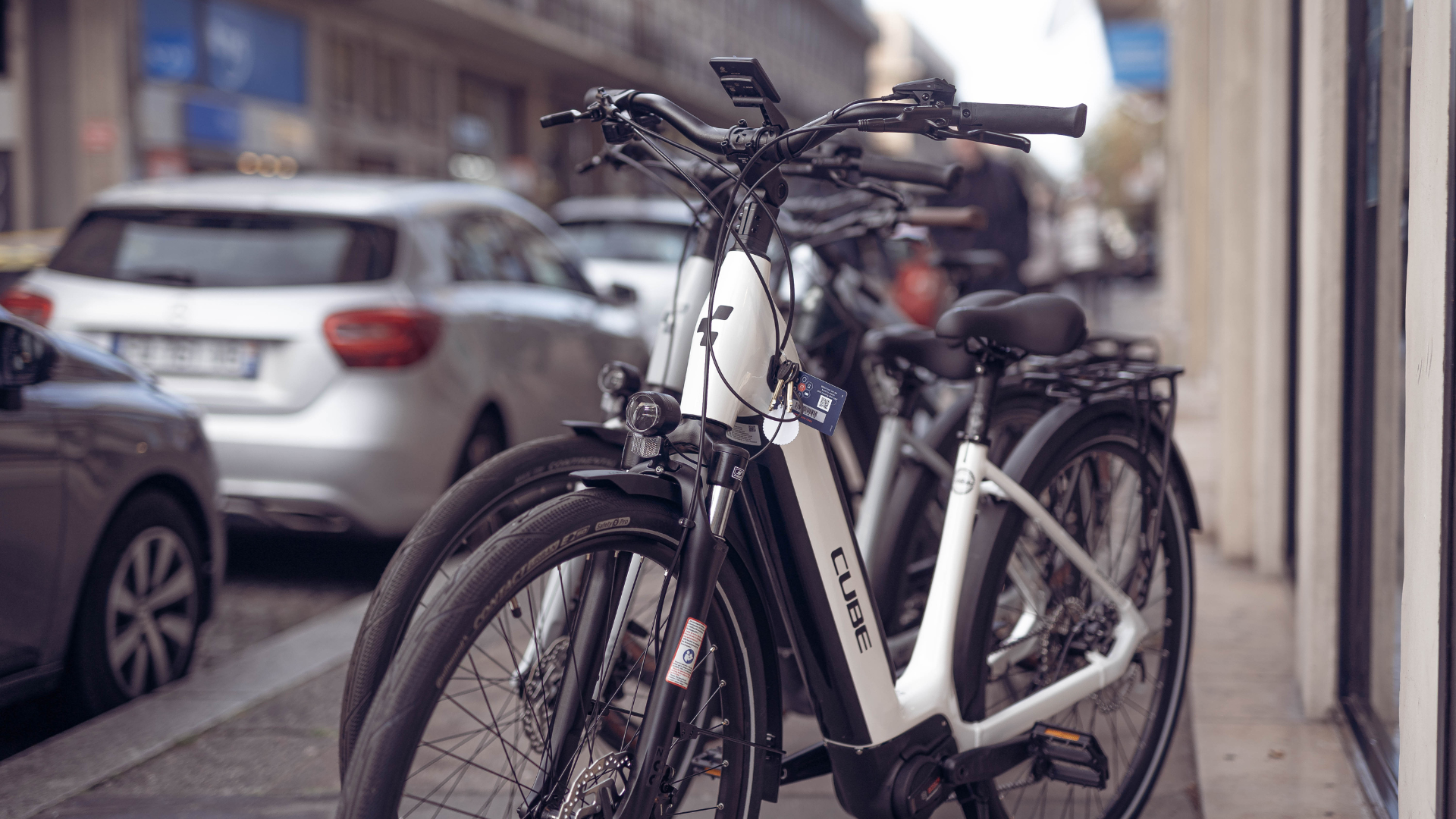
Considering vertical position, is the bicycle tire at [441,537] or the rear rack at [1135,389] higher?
the rear rack at [1135,389]

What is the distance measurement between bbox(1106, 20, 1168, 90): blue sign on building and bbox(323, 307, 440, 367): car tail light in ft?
81.9

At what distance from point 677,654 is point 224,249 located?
4.15m

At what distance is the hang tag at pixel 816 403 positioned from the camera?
2.20 metres

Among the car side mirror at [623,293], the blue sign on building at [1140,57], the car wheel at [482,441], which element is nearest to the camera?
the car side mirror at [623,293]

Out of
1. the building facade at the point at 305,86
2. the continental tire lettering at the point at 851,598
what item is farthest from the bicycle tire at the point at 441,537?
the building facade at the point at 305,86

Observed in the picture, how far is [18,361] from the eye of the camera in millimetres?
3434

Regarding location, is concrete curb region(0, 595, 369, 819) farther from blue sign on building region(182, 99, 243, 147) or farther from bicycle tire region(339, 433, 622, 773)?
blue sign on building region(182, 99, 243, 147)

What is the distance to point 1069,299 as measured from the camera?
2713 millimetres

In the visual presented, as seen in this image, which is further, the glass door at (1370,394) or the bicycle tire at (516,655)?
the glass door at (1370,394)

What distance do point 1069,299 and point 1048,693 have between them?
2.61ft

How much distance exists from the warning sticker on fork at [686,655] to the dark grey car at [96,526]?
215 centimetres

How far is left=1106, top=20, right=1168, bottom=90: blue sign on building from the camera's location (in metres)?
27.9

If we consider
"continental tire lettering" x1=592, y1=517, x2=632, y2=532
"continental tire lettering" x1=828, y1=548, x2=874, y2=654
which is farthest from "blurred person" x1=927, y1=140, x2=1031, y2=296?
"continental tire lettering" x1=592, y1=517, x2=632, y2=532

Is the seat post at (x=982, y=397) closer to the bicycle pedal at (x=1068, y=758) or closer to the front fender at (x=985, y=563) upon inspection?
the front fender at (x=985, y=563)
